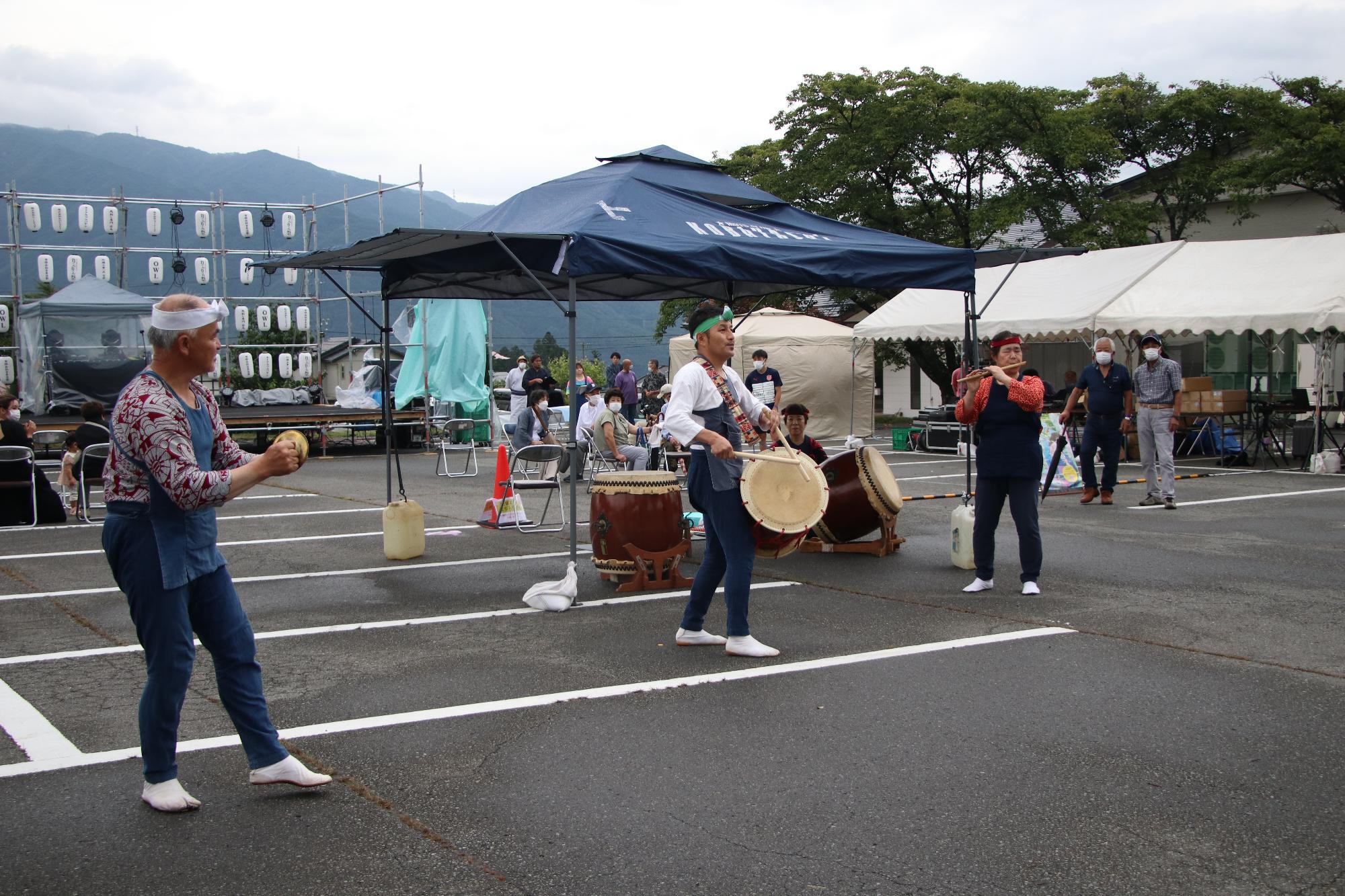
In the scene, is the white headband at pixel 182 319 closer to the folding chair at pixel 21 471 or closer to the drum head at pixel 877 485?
the drum head at pixel 877 485

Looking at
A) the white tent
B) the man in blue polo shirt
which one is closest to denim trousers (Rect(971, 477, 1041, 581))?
the man in blue polo shirt

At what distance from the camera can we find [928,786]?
4.19 metres

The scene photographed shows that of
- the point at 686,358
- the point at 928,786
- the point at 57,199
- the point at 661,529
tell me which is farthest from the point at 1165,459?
the point at 57,199

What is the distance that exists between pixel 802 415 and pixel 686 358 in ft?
53.2

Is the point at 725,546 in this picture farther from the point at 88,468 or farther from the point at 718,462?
the point at 88,468

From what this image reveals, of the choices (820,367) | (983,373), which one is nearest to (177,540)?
(983,373)

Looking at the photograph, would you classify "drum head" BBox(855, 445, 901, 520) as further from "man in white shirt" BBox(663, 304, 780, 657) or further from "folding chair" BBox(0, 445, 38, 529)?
"folding chair" BBox(0, 445, 38, 529)

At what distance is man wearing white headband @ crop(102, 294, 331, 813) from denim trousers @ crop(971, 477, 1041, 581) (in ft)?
17.0

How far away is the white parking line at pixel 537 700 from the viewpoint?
15.0ft

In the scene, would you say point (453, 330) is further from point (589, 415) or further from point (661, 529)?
point (661, 529)

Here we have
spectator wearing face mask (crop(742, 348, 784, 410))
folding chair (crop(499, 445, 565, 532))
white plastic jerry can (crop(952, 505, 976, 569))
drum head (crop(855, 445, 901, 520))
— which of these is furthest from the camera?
spectator wearing face mask (crop(742, 348, 784, 410))

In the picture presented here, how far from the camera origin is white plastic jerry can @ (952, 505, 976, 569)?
28.7ft

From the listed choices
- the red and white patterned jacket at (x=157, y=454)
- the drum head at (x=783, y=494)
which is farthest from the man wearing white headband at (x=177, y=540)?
the drum head at (x=783, y=494)

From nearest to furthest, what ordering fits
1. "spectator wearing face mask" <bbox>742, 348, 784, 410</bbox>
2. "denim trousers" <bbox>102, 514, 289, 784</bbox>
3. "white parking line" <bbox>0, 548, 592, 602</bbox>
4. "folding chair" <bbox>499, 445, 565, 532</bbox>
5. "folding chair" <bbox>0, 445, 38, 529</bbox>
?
"denim trousers" <bbox>102, 514, 289, 784</bbox> < "white parking line" <bbox>0, 548, 592, 602</bbox> < "folding chair" <bbox>499, 445, 565, 532</bbox> < "folding chair" <bbox>0, 445, 38, 529</bbox> < "spectator wearing face mask" <bbox>742, 348, 784, 410</bbox>
